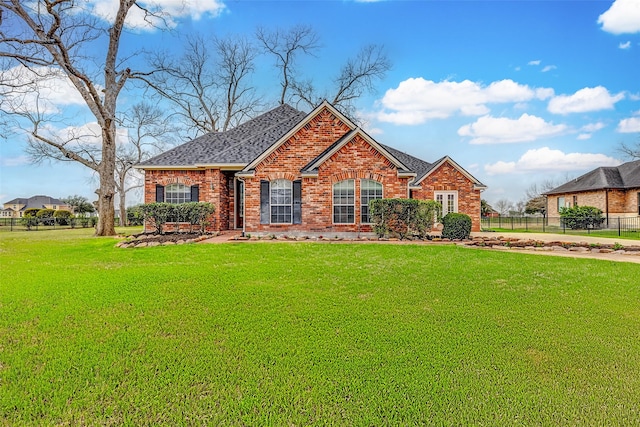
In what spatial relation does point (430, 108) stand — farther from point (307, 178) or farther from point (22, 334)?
point (22, 334)

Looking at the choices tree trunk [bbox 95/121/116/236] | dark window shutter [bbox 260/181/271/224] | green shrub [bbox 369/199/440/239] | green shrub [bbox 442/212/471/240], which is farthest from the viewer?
tree trunk [bbox 95/121/116/236]

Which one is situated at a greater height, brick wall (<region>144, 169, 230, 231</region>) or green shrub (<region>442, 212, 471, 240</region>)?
brick wall (<region>144, 169, 230, 231</region>)

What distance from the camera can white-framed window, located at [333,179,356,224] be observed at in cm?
1576

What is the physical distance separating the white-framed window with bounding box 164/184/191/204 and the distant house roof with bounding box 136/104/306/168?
1.13 m

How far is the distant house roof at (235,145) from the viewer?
18703 millimetres

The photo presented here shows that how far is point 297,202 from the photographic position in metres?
16.1

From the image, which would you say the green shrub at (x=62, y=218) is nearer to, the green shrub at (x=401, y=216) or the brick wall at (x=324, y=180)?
the brick wall at (x=324, y=180)

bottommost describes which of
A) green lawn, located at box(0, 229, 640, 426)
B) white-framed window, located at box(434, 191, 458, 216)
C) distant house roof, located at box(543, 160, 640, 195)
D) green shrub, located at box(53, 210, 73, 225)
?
green lawn, located at box(0, 229, 640, 426)

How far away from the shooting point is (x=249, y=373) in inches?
142

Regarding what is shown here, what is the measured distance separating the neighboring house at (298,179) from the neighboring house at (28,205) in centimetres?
5845

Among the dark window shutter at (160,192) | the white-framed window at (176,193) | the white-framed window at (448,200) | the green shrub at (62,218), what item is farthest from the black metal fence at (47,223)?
the white-framed window at (448,200)

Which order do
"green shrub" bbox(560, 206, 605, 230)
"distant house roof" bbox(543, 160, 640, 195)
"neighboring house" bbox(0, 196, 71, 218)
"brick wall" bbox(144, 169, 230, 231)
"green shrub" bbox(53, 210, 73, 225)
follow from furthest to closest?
"neighboring house" bbox(0, 196, 71, 218) → "green shrub" bbox(53, 210, 73, 225) → "distant house roof" bbox(543, 160, 640, 195) → "green shrub" bbox(560, 206, 605, 230) → "brick wall" bbox(144, 169, 230, 231)

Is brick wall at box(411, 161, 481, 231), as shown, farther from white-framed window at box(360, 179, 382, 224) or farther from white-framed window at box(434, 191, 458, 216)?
white-framed window at box(360, 179, 382, 224)

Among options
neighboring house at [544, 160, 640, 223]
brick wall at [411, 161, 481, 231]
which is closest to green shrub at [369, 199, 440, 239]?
brick wall at [411, 161, 481, 231]
